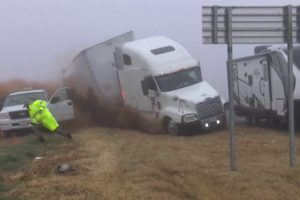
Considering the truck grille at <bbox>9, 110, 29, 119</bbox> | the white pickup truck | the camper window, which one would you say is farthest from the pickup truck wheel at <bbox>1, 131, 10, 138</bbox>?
the camper window

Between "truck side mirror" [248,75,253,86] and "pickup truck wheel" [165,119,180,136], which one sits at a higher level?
"truck side mirror" [248,75,253,86]

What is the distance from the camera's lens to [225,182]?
1249cm

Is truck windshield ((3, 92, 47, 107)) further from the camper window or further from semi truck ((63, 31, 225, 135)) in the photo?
the camper window

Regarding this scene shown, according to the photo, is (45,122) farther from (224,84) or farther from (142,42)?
(224,84)

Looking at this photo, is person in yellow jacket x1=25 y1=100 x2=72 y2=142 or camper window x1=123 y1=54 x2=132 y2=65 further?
→ camper window x1=123 y1=54 x2=132 y2=65

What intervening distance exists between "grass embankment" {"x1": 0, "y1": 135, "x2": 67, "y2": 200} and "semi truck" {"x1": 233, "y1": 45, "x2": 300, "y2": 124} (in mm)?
7248

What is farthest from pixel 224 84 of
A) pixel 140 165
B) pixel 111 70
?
pixel 140 165

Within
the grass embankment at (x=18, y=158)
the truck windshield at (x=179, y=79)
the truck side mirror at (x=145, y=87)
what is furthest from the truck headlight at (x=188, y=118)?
the grass embankment at (x=18, y=158)

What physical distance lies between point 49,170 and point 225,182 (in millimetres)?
4306

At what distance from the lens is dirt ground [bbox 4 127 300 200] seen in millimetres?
11844

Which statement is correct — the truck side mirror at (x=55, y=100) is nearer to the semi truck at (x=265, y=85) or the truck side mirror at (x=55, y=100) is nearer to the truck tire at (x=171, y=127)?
the truck tire at (x=171, y=127)

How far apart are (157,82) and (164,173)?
12.3 meters

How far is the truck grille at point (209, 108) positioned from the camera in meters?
24.8

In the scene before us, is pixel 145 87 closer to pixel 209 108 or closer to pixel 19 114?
pixel 209 108
